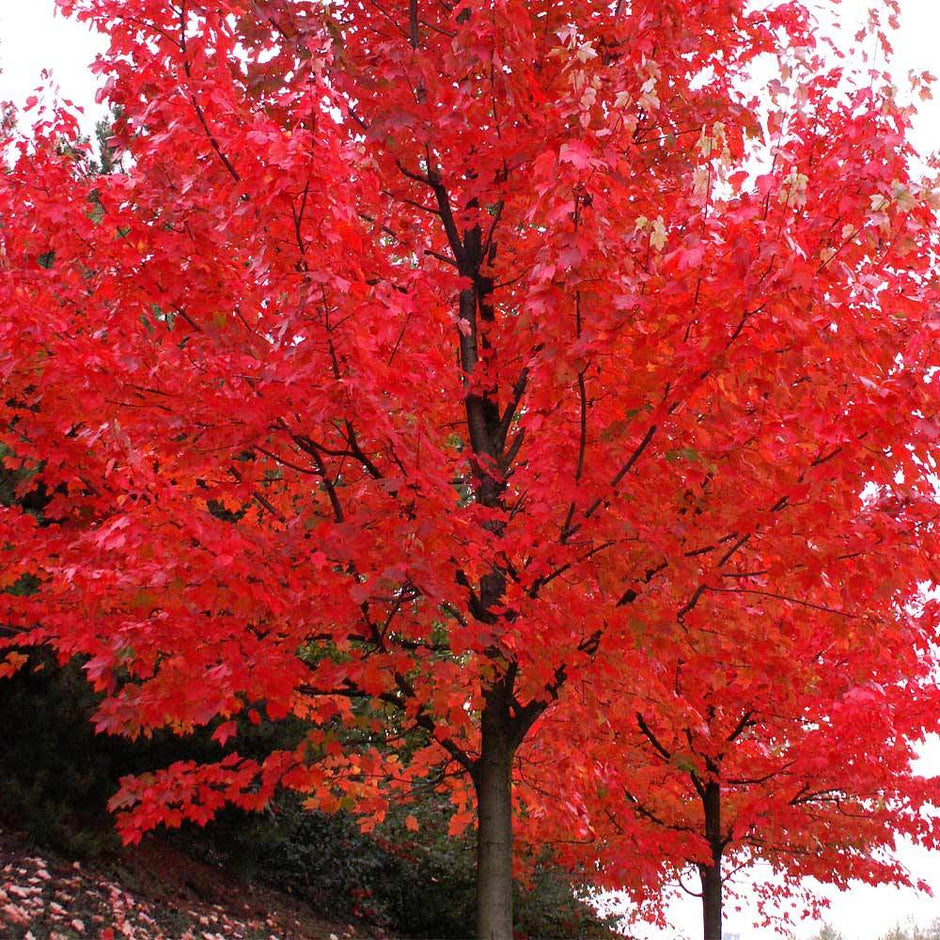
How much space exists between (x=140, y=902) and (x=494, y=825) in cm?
575

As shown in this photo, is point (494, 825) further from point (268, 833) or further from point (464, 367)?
point (268, 833)

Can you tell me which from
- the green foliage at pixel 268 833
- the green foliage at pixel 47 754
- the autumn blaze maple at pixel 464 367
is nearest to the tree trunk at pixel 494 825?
the autumn blaze maple at pixel 464 367

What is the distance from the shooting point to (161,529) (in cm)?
480

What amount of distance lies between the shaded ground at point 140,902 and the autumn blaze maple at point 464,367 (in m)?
3.05

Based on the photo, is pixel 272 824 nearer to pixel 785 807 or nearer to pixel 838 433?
pixel 785 807

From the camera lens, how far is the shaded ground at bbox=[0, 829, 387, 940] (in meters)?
7.70

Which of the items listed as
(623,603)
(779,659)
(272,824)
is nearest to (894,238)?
(623,603)

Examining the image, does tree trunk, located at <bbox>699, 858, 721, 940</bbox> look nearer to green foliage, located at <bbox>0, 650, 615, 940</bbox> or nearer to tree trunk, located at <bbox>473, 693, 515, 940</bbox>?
green foliage, located at <bbox>0, 650, 615, 940</bbox>

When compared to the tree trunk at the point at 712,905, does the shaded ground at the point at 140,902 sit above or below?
below

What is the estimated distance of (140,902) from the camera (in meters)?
9.13

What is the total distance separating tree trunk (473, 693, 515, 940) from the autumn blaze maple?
0.02 m

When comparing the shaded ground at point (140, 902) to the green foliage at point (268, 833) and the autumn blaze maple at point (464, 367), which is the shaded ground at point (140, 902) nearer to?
the green foliage at point (268, 833)

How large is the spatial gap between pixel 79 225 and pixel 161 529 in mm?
1926

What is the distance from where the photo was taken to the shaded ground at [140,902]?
303 inches
